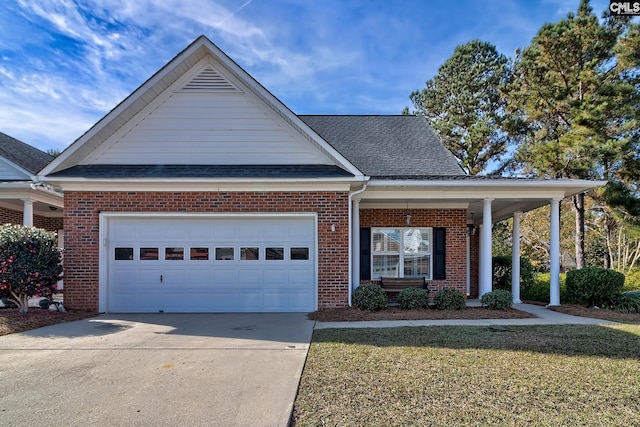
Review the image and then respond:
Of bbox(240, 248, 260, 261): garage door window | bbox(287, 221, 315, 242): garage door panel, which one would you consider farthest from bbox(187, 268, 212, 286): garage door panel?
bbox(287, 221, 315, 242): garage door panel

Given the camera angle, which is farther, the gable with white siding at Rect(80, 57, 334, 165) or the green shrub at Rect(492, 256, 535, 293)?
the green shrub at Rect(492, 256, 535, 293)

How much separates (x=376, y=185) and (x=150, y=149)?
595 centimetres

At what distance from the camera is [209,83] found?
9.79 meters

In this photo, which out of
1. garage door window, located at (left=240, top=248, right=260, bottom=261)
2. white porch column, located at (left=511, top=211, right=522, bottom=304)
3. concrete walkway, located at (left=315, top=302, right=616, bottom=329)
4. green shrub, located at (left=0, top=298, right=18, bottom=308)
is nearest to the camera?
concrete walkway, located at (left=315, top=302, right=616, bottom=329)

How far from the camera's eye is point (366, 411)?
3.64 m

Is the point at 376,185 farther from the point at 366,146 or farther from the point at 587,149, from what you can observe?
the point at 587,149

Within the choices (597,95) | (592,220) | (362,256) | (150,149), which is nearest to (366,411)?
(362,256)

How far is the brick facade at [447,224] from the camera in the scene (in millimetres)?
11258

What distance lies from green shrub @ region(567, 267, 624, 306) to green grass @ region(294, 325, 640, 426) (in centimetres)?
358

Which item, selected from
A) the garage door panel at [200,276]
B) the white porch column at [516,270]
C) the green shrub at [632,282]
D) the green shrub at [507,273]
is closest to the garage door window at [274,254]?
the garage door panel at [200,276]

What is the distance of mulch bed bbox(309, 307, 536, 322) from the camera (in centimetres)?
835

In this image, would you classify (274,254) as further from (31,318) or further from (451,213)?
(451,213)

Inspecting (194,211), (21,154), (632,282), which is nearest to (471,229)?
(632,282)

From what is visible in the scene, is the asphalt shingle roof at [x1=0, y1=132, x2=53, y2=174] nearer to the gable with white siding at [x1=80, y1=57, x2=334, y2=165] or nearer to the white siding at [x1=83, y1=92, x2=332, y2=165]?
the gable with white siding at [x1=80, y1=57, x2=334, y2=165]
